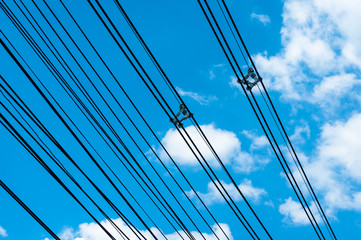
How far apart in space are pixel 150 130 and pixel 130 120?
0.52 metres

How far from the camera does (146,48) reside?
213 inches

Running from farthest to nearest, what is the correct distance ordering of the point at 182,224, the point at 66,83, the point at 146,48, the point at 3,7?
the point at 182,224 → the point at 66,83 → the point at 3,7 → the point at 146,48

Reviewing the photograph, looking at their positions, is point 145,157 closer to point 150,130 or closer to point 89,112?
point 150,130

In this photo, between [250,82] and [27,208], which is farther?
[250,82]

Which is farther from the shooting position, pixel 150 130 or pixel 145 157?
pixel 145 157

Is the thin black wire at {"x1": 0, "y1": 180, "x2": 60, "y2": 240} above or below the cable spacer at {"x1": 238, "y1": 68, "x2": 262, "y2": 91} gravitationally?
below

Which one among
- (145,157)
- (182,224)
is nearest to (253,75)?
(145,157)

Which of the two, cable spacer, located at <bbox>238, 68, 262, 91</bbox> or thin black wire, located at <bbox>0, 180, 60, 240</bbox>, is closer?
thin black wire, located at <bbox>0, 180, 60, 240</bbox>

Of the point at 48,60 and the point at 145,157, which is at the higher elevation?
the point at 48,60

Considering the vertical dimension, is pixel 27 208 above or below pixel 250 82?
below

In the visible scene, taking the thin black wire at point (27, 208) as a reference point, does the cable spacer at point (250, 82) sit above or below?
above

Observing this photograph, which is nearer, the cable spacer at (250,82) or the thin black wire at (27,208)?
the thin black wire at (27,208)

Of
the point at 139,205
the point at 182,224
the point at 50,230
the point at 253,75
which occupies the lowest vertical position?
the point at 50,230

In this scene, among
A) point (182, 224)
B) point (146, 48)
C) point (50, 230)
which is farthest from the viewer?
point (182, 224)
